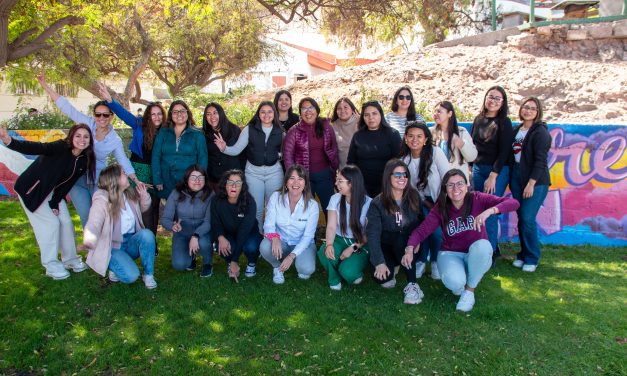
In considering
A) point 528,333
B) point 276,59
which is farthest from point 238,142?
point 276,59

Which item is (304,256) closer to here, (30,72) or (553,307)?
(553,307)

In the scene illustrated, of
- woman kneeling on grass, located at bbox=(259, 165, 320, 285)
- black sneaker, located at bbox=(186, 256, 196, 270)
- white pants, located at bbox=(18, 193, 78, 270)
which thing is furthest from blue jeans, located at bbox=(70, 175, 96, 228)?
woman kneeling on grass, located at bbox=(259, 165, 320, 285)

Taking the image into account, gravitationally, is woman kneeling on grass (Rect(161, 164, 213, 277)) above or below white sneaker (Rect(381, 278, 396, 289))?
above

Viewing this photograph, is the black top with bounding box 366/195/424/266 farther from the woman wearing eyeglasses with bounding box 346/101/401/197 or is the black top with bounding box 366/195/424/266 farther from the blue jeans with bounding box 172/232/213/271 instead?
the blue jeans with bounding box 172/232/213/271

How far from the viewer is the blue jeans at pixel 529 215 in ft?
17.0

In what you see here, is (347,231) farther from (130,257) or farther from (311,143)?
(130,257)

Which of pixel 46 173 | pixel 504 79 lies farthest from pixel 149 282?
pixel 504 79

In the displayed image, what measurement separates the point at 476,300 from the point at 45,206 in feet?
14.3

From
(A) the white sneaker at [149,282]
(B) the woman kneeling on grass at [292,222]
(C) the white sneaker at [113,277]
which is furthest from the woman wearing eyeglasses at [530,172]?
(C) the white sneaker at [113,277]

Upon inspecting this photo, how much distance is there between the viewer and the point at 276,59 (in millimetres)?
22750

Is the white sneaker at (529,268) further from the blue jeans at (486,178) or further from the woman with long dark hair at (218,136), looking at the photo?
A: the woman with long dark hair at (218,136)

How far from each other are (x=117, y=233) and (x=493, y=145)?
406 centimetres

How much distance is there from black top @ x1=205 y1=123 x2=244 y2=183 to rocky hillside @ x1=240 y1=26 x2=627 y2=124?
4.01 metres

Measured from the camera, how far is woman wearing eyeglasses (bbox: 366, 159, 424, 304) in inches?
177
